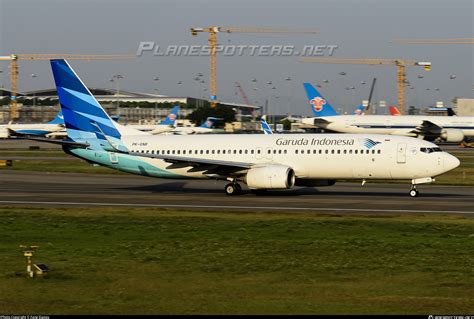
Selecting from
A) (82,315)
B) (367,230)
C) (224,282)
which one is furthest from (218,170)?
(82,315)

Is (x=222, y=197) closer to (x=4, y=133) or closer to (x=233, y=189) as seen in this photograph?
(x=233, y=189)

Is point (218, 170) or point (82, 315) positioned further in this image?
point (218, 170)

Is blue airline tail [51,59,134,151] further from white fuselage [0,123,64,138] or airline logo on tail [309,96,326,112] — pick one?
white fuselage [0,123,64,138]

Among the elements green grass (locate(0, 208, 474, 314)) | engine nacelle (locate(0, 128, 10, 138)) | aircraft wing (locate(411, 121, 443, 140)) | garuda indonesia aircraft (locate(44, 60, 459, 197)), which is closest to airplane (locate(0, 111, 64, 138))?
engine nacelle (locate(0, 128, 10, 138))

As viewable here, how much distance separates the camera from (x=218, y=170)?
4609 cm

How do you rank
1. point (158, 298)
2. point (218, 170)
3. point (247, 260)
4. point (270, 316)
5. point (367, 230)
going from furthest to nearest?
1. point (218, 170)
2. point (367, 230)
3. point (247, 260)
4. point (158, 298)
5. point (270, 316)

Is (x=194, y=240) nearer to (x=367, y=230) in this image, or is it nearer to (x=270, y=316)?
(x=367, y=230)

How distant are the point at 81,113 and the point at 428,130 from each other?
3192 inches

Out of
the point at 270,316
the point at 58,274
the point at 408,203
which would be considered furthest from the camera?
the point at 408,203

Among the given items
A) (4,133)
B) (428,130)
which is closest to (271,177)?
(428,130)

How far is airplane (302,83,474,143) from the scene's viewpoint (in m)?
120

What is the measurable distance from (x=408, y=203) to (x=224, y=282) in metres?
22.0

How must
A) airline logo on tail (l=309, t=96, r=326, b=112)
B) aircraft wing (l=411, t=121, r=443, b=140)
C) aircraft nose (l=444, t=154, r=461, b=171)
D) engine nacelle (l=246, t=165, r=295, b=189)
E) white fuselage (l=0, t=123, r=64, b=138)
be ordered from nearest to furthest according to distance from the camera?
aircraft nose (l=444, t=154, r=461, b=171), engine nacelle (l=246, t=165, r=295, b=189), aircraft wing (l=411, t=121, r=443, b=140), airline logo on tail (l=309, t=96, r=326, b=112), white fuselage (l=0, t=123, r=64, b=138)

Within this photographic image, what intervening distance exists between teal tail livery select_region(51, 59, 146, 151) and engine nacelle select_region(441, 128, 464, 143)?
82020 mm
